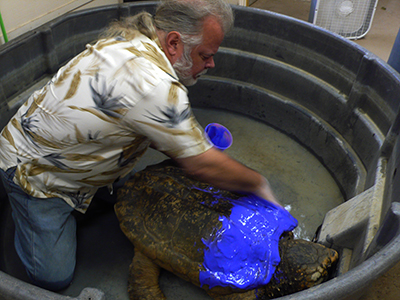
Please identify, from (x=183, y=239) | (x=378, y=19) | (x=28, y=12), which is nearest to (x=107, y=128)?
(x=183, y=239)

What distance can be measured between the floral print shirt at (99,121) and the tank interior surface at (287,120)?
51cm

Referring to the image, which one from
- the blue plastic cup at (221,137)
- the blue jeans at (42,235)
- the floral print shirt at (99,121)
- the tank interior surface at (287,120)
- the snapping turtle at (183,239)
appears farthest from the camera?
the blue plastic cup at (221,137)

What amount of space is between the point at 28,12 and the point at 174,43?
1.34 m

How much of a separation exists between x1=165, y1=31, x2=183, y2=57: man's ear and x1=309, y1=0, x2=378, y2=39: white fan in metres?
2.29

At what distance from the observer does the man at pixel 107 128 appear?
1108 mm

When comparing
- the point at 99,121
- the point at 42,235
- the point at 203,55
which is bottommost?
the point at 42,235

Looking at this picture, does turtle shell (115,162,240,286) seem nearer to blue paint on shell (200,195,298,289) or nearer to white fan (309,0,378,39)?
blue paint on shell (200,195,298,289)

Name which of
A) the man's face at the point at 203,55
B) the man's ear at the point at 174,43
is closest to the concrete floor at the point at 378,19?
the man's face at the point at 203,55

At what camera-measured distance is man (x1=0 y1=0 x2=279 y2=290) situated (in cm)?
111

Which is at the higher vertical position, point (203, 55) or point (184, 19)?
point (184, 19)

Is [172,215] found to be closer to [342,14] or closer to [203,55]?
[203,55]

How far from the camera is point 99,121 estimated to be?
117cm

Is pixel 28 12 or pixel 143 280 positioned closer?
pixel 143 280

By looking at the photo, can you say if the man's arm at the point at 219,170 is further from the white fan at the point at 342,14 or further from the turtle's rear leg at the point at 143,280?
the white fan at the point at 342,14
